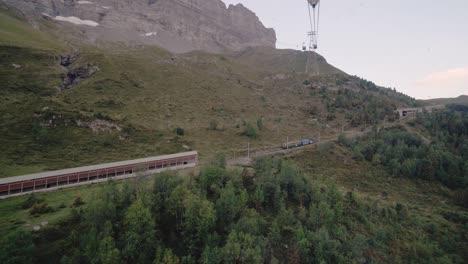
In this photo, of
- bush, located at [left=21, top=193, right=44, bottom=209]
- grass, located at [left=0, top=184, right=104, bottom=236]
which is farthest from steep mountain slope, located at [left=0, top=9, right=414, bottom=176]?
bush, located at [left=21, top=193, right=44, bottom=209]

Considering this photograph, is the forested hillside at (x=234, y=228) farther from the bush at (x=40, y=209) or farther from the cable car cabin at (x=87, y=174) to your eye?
the cable car cabin at (x=87, y=174)

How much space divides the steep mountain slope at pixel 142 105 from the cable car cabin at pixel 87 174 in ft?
32.1

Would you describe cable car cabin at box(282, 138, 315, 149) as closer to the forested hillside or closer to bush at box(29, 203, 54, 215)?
the forested hillside

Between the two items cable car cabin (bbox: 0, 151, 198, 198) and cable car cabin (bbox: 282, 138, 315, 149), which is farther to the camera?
cable car cabin (bbox: 282, 138, 315, 149)

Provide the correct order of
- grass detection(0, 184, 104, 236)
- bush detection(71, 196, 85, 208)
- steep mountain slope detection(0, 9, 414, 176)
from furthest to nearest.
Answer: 1. steep mountain slope detection(0, 9, 414, 176)
2. bush detection(71, 196, 85, 208)
3. grass detection(0, 184, 104, 236)

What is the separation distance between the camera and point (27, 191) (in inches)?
1598

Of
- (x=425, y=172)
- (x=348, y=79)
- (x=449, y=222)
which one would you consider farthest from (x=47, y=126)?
(x=348, y=79)

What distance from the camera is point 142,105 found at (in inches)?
3927

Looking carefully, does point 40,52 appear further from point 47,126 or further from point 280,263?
point 280,263

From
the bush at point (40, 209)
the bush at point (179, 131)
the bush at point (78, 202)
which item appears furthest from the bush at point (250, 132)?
the bush at point (40, 209)

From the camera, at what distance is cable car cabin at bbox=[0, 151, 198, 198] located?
3972 cm

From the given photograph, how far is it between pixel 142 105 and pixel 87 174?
5758 centimetres

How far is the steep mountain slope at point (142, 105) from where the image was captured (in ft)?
208

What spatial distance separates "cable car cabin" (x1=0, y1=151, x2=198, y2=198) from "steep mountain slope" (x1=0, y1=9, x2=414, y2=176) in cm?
978
